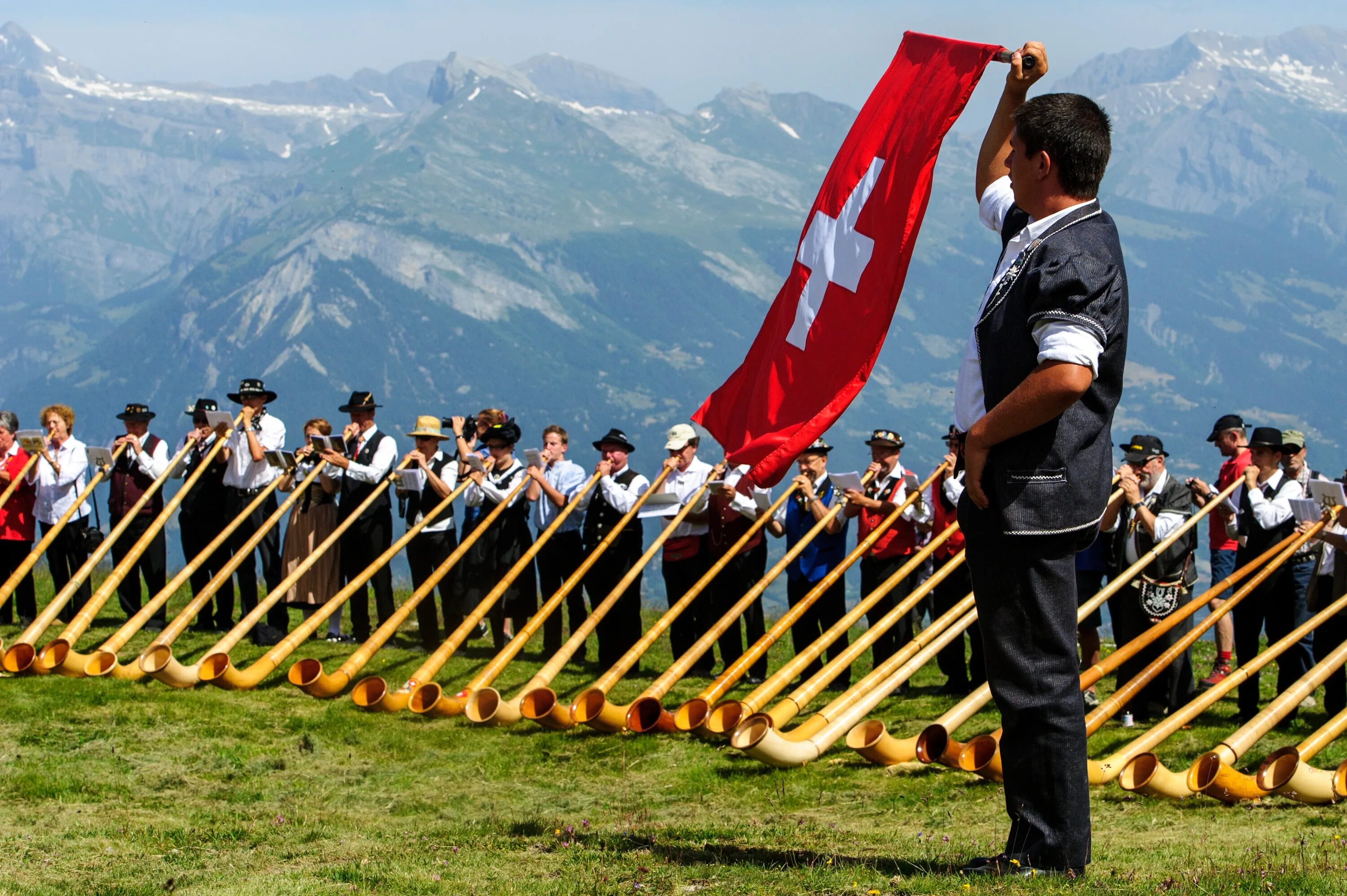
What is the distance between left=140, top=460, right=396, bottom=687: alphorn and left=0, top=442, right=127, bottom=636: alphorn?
132 cm

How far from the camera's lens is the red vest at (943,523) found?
1119 centimetres

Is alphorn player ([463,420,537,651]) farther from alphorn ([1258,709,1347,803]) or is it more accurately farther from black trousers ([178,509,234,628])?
alphorn ([1258,709,1347,803])

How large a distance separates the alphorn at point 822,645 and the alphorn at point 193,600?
463 cm

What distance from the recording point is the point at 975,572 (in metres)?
4.65

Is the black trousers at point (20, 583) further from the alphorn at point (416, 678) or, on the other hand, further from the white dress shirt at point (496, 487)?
the alphorn at point (416, 678)

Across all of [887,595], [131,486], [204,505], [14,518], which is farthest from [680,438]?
[14,518]

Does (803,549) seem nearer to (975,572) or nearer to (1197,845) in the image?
(1197,845)

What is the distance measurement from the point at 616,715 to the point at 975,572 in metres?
4.83

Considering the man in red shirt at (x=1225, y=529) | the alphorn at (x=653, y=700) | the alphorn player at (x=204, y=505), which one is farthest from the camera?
the alphorn player at (x=204, y=505)

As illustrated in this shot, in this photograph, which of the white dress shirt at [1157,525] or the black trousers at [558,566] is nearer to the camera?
the white dress shirt at [1157,525]

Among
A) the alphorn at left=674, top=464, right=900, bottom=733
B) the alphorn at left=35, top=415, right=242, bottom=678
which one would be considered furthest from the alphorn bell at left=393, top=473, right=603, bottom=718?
the alphorn at left=35, top=415, right=242, bottom=678

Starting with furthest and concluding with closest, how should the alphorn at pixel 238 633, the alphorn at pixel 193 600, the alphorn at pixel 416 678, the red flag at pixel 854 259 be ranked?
the alphorn at pixel 193 600 → the alphorn at pixel 238 633 → the alphorn at pixel 416 678 → the red flag at pixel 854 259

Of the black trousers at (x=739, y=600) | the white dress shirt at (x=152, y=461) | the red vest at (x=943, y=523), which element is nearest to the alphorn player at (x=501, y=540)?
the black trousers at (x=739, y=600)

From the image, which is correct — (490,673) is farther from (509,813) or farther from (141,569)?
(141,569)
